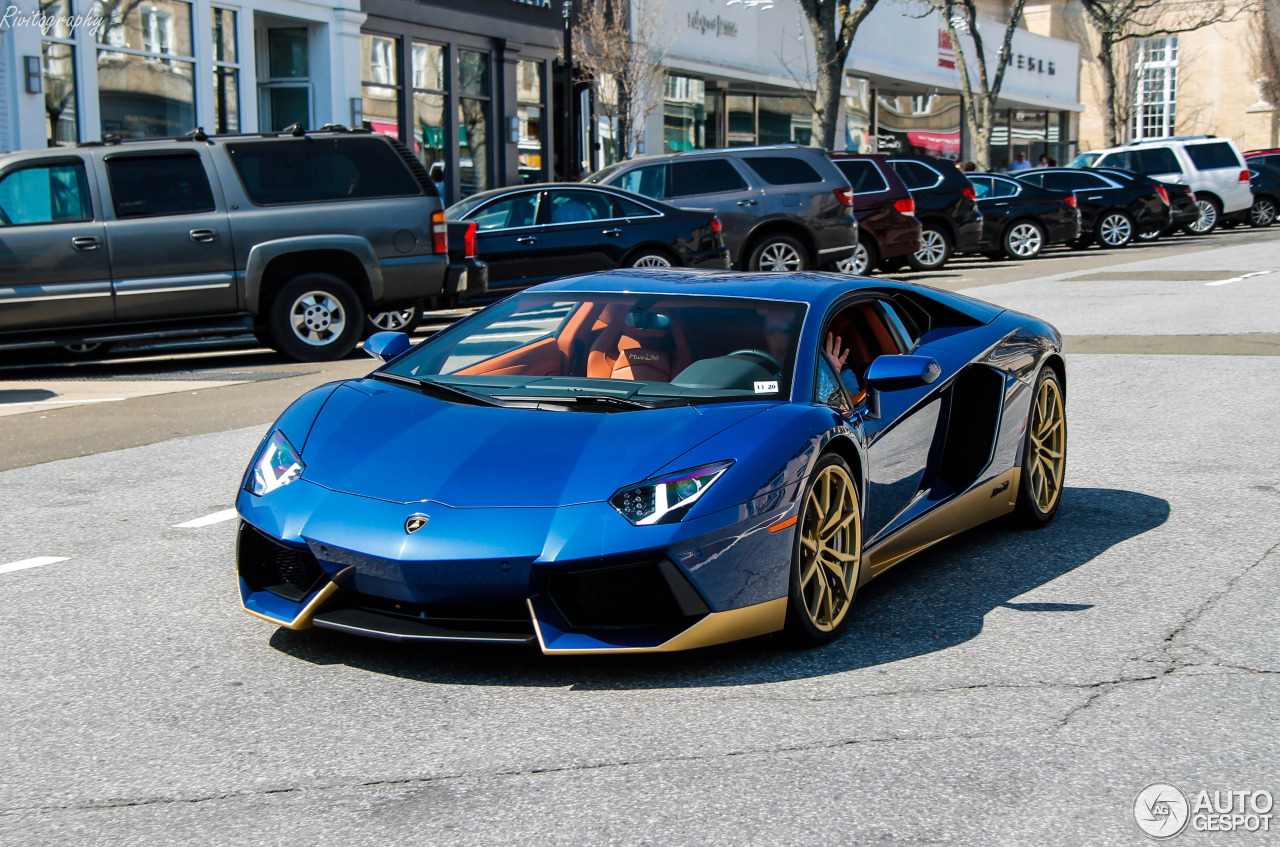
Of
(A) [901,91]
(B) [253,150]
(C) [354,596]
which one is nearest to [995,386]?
(C) [354,596]

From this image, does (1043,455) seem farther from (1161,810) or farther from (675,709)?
(1161,810)

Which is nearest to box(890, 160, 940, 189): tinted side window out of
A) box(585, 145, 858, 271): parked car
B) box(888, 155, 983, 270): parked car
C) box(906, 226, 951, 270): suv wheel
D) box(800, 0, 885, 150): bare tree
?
box(888, 155, 983, 270): parked car

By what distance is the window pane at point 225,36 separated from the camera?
23.3 meters

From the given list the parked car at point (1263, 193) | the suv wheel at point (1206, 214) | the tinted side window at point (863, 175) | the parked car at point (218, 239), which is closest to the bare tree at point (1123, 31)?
the parked car at point (1263, 193)

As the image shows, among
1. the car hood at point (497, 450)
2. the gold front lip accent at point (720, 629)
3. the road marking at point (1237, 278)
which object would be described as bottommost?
the gold front lip accent at point (720, 629)

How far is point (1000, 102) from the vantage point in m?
60.1

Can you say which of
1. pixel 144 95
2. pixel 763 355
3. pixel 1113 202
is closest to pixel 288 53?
pixel 144 95

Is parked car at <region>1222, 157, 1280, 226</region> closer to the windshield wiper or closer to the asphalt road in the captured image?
the asphalt road

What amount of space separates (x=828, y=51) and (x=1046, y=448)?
943 inches

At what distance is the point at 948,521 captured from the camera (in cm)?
574

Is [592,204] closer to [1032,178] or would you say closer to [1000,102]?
[1032,178]

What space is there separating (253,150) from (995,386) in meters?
9.11

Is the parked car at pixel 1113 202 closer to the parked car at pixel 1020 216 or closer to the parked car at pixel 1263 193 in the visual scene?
the parked car at pixel 1020 216

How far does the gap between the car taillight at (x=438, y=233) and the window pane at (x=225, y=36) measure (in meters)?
11.1
